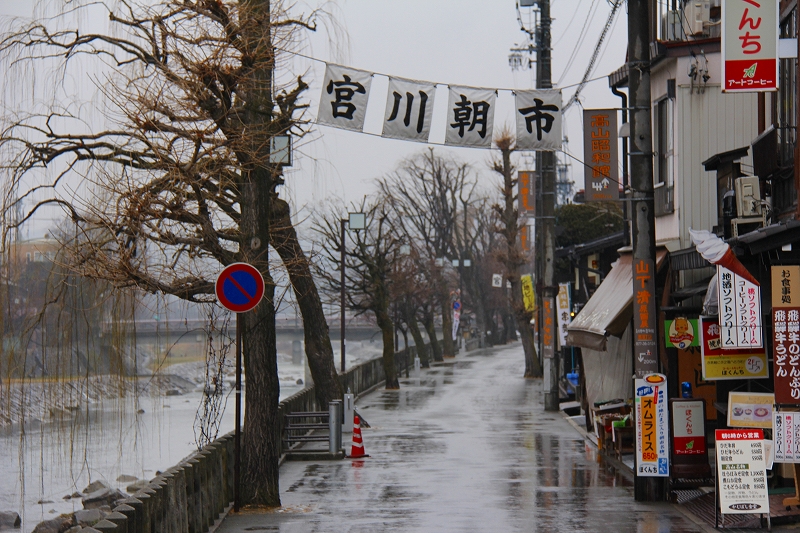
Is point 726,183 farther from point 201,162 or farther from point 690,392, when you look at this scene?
point 201,162

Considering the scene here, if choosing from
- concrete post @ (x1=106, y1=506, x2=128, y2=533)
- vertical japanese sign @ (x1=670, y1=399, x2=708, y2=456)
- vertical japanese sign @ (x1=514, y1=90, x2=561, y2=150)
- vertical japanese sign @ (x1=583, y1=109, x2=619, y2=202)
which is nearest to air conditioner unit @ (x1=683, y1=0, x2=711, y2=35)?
vertical japanese sign @ (x1=583, y1=109, x2=619, y2=202)

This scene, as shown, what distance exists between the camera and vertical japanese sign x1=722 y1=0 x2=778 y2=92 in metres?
12.3

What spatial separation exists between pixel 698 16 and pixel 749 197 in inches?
268

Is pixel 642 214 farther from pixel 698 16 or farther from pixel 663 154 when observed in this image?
pixel 698 16

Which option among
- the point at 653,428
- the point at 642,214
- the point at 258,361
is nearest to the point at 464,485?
the point at 653,428

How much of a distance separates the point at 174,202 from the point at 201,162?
2.31 feet

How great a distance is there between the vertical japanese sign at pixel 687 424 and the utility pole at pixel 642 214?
749 millimetres

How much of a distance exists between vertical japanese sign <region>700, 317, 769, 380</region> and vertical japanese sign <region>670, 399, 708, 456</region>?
1.89ft

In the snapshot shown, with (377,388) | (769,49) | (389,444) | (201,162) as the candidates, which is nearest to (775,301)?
(769,49)

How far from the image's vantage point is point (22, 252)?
47.3ft

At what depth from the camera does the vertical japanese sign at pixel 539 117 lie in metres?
15.8

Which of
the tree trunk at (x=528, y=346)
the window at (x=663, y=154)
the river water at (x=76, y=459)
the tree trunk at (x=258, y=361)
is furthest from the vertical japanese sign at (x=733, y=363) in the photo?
the tree trunk at (x=528, y=346)

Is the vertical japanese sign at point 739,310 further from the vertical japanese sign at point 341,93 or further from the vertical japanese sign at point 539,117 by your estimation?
the vertical japanese sign at point 341,93

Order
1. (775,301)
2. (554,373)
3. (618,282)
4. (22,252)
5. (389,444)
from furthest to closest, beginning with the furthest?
(554,373) → (389,444) → (618,282) → (22,252) → (775,301)
